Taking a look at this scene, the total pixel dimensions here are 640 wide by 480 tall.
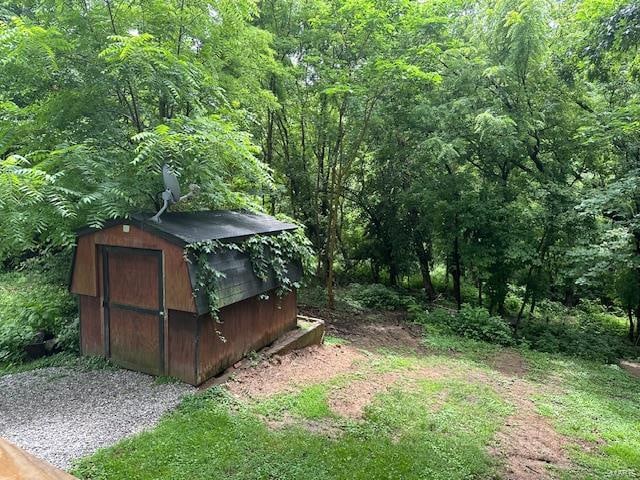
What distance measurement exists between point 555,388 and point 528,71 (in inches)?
259

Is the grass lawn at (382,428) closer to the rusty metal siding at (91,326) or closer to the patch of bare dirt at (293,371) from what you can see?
the patch of bare dirt at (293,371)

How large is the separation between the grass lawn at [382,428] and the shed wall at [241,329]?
32 cm

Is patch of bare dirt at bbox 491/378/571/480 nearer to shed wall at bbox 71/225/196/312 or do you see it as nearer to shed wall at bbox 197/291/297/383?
shed wall at bbox 197/291/297/383

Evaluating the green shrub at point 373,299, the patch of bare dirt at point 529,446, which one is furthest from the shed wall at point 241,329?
the green shrub at point 373,299

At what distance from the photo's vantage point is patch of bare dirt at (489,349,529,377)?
6.26 m

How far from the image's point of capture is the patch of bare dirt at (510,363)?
6.26m

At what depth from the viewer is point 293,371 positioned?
5.22m

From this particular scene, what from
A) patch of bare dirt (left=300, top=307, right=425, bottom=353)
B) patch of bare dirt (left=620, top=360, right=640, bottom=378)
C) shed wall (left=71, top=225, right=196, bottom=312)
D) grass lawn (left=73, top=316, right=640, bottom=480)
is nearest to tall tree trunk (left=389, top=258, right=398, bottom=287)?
patch of bare dirt (left=300, top=307, right=425, bottom=353)

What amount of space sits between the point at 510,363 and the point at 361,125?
19.9 feet

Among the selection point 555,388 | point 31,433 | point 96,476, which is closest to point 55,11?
point 31,433

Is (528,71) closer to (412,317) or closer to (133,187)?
(412,317)

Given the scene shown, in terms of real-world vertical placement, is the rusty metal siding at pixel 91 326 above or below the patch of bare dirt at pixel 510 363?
above

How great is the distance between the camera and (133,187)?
4.99 metres

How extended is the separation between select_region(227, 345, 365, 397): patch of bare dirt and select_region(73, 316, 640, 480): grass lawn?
0.08 ft
